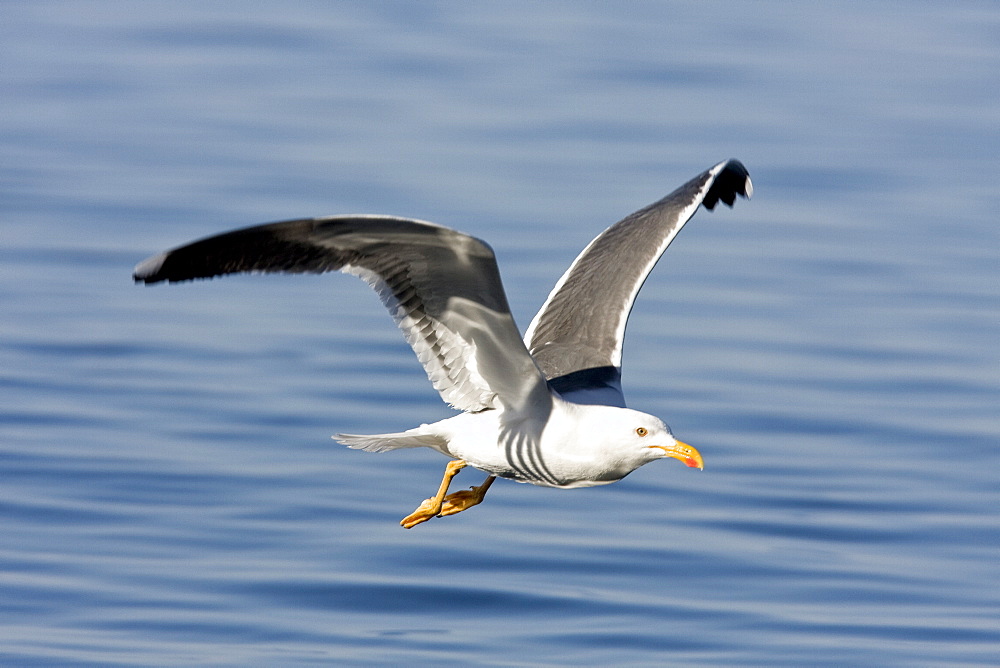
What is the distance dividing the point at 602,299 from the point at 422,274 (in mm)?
2569

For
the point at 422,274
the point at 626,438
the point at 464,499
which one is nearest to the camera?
the point at 422,274

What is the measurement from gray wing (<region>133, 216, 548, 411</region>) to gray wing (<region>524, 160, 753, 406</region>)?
90cm

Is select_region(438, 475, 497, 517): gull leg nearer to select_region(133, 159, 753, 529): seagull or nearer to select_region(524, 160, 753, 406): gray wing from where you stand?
select_region(133, 159, 753, 529): seagull

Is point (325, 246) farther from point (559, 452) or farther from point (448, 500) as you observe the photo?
point (448, 500)

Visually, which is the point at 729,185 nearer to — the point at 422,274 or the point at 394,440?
the point at 394,440

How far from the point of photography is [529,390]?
8.74 metres

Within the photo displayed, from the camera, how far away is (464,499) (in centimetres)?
992

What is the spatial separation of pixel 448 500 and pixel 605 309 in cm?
162

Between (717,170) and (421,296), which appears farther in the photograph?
(717,170)

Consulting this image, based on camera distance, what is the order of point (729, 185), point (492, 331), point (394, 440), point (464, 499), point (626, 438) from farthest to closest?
point (729, 185)
point (464, 499)
point (394, 440)
point (626, 438)
point (492, 331)

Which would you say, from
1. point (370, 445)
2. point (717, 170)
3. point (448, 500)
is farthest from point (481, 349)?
point (717, 170)

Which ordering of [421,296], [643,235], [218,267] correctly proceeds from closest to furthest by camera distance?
[218,267] < [421,296] < [643,235]

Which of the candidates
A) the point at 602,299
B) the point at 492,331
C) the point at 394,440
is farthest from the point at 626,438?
the point at 602,299

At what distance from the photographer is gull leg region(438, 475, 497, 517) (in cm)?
984
